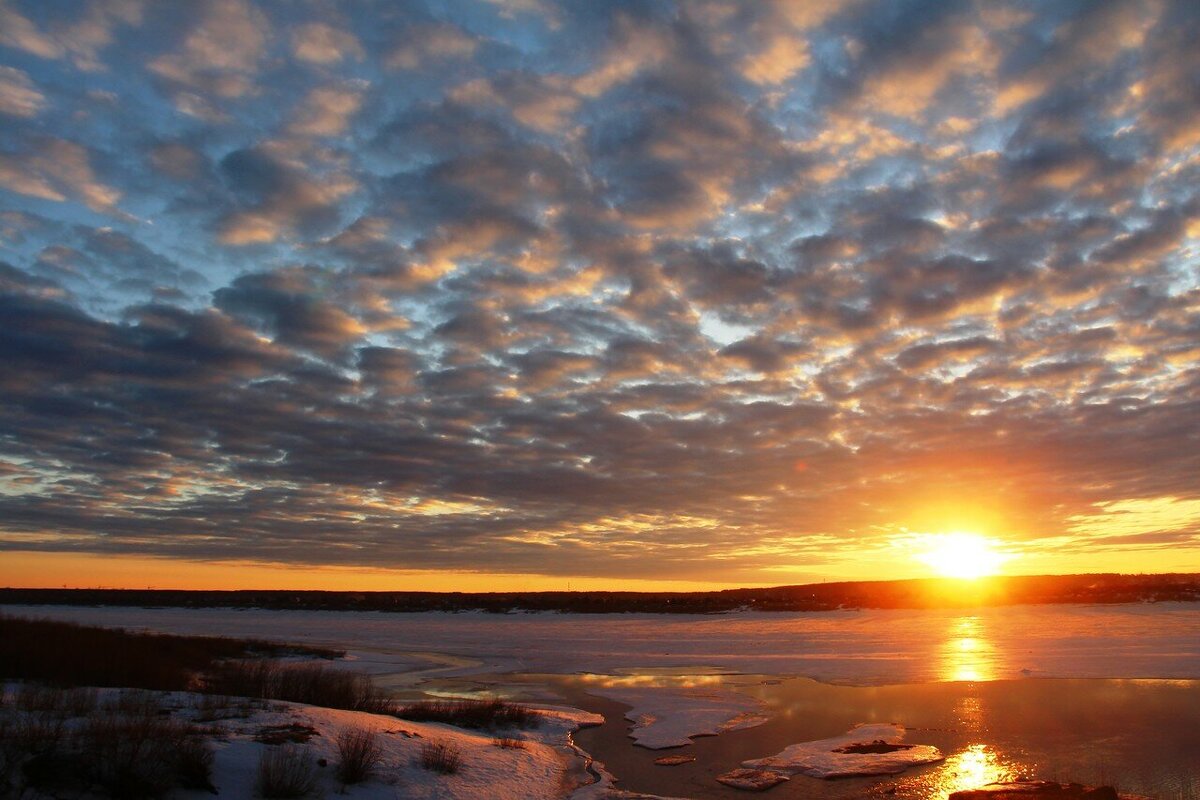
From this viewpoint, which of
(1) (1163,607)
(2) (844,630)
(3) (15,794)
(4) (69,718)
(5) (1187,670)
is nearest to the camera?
(3) (15,794)

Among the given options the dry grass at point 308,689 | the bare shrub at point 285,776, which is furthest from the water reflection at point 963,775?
the dry grass at point 308,689

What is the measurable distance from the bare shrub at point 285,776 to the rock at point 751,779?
6.51 m

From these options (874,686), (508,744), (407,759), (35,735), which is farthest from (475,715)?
(874,686)

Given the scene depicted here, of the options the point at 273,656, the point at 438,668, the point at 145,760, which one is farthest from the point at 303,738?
the point at 273,656

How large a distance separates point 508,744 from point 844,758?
6.07 m

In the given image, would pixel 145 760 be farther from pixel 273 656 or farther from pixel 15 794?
pixel 273 656

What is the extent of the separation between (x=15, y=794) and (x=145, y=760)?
1.22 meters

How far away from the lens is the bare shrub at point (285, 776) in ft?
33.0

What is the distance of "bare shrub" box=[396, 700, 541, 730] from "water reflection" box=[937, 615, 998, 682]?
13021 millimetres

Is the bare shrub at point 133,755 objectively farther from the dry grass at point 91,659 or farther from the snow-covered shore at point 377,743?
the dry grass at point 91,659

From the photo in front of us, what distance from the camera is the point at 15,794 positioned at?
8.41 metres

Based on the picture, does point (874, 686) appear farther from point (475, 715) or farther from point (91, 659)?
point (91, 659)

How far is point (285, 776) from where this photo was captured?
33.4ft

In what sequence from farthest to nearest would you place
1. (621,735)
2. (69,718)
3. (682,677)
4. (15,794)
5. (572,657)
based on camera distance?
(572,657), (682,677), (621,735), (69,718), (15,794)
